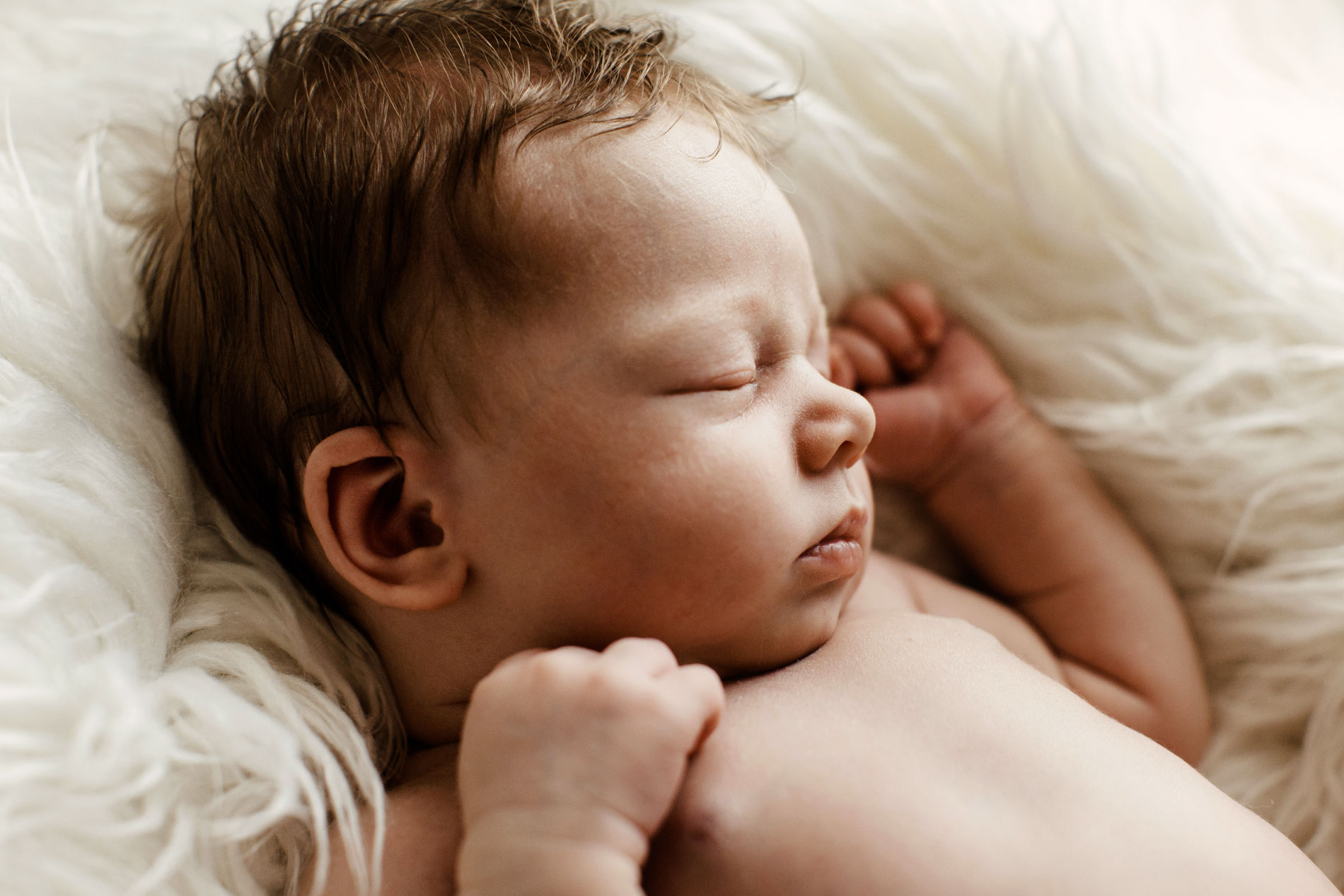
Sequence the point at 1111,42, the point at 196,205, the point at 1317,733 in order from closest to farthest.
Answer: the point at 196,205, the point at 1317,733, the point at 1111,42

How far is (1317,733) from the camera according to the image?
997 millimetres

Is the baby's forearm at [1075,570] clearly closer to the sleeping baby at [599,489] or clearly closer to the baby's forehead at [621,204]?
the sleeping baby at [599,489]

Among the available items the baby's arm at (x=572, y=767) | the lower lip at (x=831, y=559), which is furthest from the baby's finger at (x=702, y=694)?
the lower lip at (x=831, y=559)

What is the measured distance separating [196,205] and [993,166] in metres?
0.76

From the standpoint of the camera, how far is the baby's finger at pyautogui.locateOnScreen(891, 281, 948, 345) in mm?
1153

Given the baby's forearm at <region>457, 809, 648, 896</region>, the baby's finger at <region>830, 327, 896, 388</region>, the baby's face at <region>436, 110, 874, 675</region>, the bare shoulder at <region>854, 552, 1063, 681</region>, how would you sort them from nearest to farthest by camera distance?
the baby's forearm at <region>457, 809, 648, 896</region> < the baby's face at <region>436, 110, 874, 675</region> < the bare shoulder at <region>854, 552, 1063, 681</region> < the baby's finger at <region>830, 327, 896, 388</region>

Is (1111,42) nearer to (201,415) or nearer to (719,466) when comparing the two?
(719,466)

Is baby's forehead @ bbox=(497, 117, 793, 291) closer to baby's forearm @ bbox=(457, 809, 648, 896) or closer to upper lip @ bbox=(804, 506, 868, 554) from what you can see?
upper lip @ bbox=(804, 506, 868, 554)

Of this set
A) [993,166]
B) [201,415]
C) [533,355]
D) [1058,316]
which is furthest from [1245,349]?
[201,415]

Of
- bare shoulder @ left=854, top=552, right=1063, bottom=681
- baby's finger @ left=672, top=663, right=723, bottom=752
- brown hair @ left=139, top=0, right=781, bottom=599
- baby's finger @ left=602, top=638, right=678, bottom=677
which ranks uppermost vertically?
brown hair @ left=139, top=0, right=781, bottom=599

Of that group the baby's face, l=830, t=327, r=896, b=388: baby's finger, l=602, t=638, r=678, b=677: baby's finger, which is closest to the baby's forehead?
the baby's face

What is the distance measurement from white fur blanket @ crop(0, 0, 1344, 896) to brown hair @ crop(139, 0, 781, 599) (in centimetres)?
8

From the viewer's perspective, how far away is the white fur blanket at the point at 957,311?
0.78 meters

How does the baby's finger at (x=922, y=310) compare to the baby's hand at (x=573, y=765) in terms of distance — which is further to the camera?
the baby's finger at (x=922, y=310)
